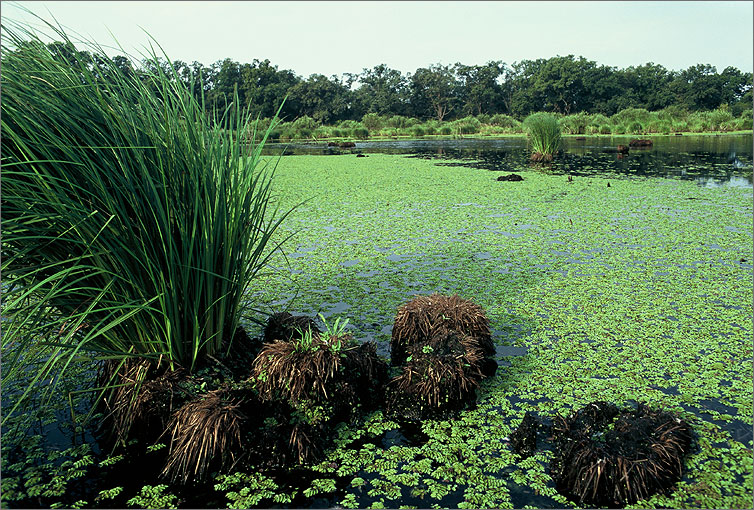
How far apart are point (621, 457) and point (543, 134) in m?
19.6

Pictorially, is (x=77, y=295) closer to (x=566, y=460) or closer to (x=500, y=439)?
(x=500, y=439)

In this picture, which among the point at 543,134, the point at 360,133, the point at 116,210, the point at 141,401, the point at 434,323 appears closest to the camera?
the point at 116,210

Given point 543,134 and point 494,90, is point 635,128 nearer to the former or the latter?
point 543,134

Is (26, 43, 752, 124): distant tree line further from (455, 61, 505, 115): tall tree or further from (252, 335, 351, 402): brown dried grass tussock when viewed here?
(252, 335, 351, 402): brown dried grass tussock

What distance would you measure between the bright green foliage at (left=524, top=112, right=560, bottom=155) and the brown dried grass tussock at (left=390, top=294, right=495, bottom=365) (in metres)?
17.4

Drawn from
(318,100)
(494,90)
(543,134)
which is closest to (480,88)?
(494,90)

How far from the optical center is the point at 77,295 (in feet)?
11.3

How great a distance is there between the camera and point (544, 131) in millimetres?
20578

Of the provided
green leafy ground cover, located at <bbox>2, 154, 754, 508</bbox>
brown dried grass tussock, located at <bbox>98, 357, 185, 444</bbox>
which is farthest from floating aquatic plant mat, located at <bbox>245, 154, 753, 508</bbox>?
brown dried grass tussock, located at <bbox>98, 357, 185, 444</bbox>

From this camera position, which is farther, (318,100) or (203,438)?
(318,100)

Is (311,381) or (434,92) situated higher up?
(434,92)

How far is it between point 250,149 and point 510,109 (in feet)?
263

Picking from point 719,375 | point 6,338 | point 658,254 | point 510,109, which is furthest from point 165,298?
point 510,109

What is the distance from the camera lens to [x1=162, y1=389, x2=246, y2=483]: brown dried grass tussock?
10.1 ft
